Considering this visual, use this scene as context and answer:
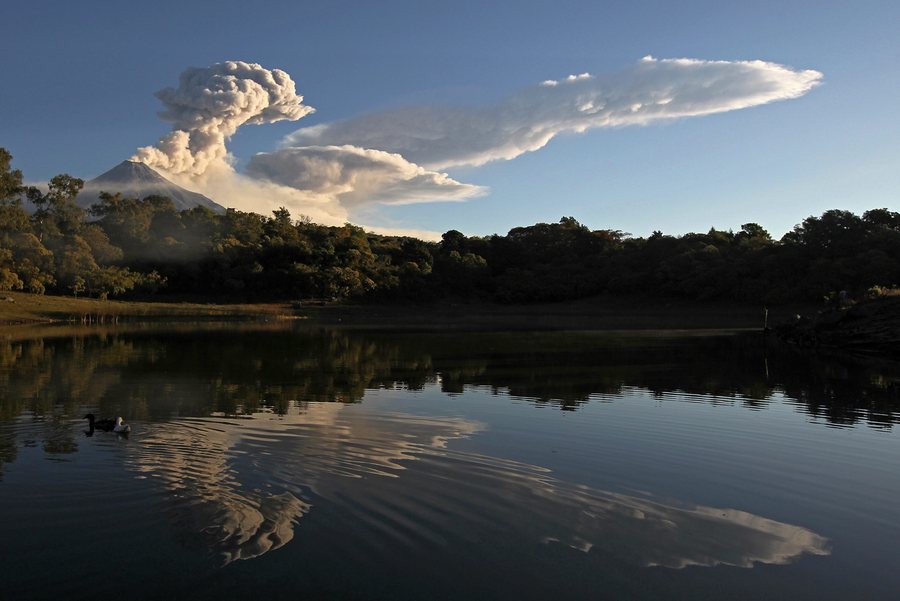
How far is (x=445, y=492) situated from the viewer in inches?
335

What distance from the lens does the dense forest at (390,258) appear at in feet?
218

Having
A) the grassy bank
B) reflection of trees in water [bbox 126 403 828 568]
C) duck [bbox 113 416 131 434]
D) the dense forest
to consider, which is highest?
the dense forest

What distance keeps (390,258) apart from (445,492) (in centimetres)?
9135

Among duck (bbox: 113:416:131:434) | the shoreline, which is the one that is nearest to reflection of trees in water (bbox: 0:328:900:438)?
duck (bbox: 113:416:131:434)

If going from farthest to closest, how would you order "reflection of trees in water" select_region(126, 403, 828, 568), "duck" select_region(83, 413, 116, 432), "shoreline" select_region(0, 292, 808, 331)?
"shoreline" select_region(0, 292, 808, 331) → "duck" select_region(83, 413, 116, 432) → "reflection of trees in water" select_region(126, 403, 828, 568)

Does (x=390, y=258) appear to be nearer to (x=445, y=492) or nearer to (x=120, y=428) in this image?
(x=120, y=428)

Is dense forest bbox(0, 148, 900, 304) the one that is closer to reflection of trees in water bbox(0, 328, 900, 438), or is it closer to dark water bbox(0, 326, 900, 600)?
reflection of trees in water bbox(0, 328, 900, 438)

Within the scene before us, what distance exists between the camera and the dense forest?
66.4 meters

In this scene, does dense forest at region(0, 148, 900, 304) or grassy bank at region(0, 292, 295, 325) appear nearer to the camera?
grassy bank at region(0, 292, 295, 325)

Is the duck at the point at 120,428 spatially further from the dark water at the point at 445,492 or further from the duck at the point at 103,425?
the dark water at the point at 445,492

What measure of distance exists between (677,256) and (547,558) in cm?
8669

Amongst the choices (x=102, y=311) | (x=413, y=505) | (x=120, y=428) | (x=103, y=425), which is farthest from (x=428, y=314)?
(x=413, y=505)

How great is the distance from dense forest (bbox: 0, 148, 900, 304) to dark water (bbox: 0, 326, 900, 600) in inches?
1980

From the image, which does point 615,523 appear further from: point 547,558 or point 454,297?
point 454,297
